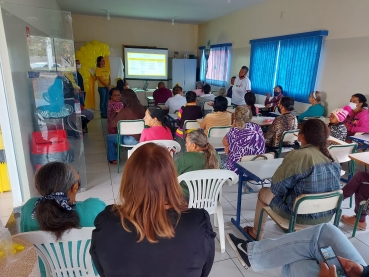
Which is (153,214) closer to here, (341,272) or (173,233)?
(173,233)

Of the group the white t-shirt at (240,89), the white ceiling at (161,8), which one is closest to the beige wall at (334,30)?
the white ceiling at (161,8)

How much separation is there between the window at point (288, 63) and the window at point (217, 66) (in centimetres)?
127

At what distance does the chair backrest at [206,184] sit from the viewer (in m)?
1.87

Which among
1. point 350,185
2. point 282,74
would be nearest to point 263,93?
point 282,74

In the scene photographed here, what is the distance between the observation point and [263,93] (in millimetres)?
→ 6258

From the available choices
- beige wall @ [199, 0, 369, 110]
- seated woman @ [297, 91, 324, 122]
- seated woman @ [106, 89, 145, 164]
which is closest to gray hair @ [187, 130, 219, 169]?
seated woman @ [106, 89, 145, 164]

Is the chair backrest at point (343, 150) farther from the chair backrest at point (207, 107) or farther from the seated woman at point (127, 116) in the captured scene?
the chair backrest at point (207, 107)

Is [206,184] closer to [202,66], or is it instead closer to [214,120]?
[214,120]

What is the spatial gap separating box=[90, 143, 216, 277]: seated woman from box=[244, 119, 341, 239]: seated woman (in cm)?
106

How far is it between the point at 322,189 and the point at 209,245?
1159mm

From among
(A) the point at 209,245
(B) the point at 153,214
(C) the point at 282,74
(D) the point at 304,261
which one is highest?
(C) the point at 282,74

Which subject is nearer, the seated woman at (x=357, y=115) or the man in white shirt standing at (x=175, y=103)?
the seated woman at (x=357, y=115)

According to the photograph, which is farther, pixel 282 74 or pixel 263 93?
pixel 263 93

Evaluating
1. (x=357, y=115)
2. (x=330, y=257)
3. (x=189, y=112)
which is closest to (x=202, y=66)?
(x=189, y=112)
